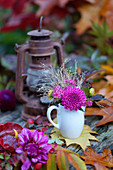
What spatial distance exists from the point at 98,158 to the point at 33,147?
0.24 metres

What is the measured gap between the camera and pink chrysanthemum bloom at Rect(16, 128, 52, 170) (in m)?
0.70

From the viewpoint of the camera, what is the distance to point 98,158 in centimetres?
77

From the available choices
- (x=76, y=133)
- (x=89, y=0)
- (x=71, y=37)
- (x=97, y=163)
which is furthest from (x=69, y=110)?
(x=71, y=37)

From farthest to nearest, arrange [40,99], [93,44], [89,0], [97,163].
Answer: [93,44]
[89,0]
[40,99]
[97,163]

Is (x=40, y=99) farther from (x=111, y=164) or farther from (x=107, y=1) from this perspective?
(x=107, y=1)

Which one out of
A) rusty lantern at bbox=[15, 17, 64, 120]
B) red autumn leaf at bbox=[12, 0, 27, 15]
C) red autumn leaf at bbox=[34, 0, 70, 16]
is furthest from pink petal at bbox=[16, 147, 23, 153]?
red autumn leaf at bbox=[12, 0, 27, 15]

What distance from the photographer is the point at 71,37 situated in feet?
6.54

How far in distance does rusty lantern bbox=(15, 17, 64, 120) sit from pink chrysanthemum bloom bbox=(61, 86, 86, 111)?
0.21 meters

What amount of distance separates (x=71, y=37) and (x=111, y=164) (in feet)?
4.70

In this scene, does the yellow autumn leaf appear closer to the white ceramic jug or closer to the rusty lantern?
the white ceramic jug

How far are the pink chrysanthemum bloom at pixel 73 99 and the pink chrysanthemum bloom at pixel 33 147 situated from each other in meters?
0.15

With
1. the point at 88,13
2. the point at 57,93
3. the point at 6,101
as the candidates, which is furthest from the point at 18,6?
the point at 57,93

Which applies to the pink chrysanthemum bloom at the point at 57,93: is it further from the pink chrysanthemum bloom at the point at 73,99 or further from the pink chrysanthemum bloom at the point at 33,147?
the pink chrysanthemum bloom at the point at 33,147

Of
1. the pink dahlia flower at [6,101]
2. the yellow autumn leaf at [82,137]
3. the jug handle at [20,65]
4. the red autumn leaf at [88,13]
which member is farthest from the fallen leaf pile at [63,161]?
the red autumn leaf at [88,13]
